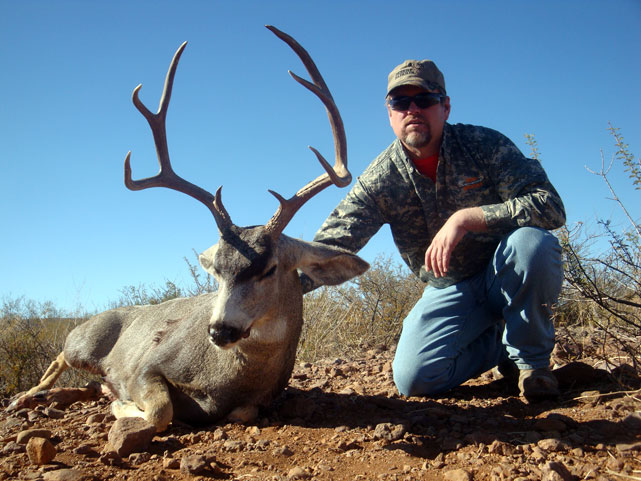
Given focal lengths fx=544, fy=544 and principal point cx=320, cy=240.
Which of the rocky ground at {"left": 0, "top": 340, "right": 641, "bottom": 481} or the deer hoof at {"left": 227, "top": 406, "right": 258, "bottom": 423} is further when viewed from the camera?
the deer hoof at {"left": 227, "top": 406, "right": 258, "bottom": 423}

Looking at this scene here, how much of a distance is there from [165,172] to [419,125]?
7.14ft

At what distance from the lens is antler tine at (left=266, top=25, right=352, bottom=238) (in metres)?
4.08

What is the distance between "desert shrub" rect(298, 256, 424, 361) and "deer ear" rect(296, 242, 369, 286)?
266 centimetres

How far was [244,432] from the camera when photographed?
3.63 metres

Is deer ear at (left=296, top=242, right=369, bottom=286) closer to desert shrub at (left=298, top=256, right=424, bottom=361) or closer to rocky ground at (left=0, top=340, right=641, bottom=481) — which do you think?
rocky ground at (left=0, top=340, right=641, bottom=481)

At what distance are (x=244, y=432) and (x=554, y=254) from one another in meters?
2.63

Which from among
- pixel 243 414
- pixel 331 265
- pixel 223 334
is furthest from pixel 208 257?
pixel 243 414

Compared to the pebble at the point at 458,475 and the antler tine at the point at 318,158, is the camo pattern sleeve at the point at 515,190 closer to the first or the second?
the antler tine at the point at 318,158

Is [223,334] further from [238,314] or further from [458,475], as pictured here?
[458,475]

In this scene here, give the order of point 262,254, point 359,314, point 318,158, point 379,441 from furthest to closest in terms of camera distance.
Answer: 1. point 359,314
2. point 318,158
3. point 262,254
4. point 379,441

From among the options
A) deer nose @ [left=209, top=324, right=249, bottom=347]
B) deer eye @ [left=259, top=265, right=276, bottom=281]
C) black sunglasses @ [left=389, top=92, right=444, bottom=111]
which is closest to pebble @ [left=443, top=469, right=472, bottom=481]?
deer nose @ [left=209, top=324, right=249, bottom=347]

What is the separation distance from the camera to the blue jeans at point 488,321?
4164mm

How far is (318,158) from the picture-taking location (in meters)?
3.98

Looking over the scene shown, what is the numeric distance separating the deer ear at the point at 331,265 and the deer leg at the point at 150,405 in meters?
1.41
